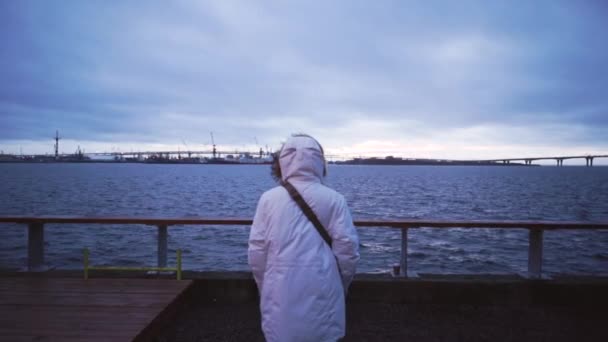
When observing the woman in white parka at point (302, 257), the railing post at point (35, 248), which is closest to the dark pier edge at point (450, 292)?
the railing post at point (35, 248)

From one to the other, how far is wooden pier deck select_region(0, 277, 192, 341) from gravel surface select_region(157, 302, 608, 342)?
0.35 metres

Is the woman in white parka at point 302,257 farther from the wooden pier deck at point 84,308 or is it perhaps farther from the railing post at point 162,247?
the railing post at point 162,247

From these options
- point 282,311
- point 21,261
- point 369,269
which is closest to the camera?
point 282,311

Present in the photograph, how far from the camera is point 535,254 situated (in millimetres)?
4496

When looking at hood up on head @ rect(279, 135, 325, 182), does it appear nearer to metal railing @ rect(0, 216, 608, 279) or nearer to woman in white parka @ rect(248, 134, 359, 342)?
woman in white parka @ rect(248, 134, 359, 342)

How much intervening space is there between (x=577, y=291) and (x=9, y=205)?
31762mm

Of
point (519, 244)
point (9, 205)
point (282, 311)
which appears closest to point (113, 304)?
point (282, 311)

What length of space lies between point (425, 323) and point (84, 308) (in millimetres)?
3296

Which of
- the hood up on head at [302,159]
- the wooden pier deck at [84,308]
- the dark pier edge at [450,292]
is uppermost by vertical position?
the hood up on head at [302,159]

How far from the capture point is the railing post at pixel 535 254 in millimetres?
4434

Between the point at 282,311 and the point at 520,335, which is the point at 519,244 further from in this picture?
the point at 282,311

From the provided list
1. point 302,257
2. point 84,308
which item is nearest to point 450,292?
point 302,257

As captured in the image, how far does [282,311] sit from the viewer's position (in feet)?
6.73

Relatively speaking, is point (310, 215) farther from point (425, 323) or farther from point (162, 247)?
point (162, 247)
